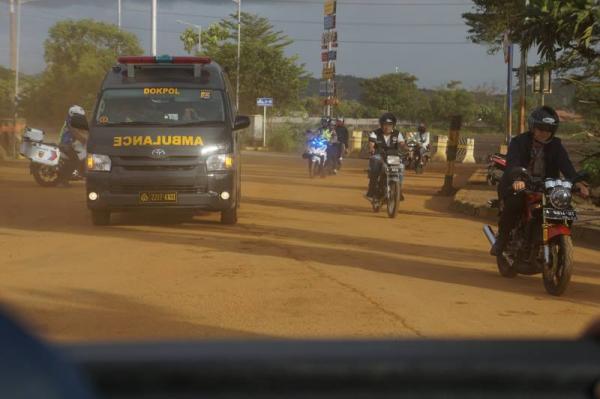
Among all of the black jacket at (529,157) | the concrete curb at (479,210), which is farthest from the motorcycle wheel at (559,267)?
the concrete curb at (479,210)

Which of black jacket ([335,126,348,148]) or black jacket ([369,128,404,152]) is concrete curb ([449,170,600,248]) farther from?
black jacket ([335,126,348,148])

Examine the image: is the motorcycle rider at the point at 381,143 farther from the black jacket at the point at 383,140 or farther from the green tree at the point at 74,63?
the green tree at the point at 74,63

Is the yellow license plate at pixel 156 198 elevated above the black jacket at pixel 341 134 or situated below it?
below

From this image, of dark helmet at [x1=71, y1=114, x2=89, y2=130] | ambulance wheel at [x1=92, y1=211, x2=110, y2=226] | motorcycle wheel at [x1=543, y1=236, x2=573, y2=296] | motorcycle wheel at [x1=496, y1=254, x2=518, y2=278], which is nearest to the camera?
motorcycle wheel at [x1=543, y1=236, x2=573, y2=296]

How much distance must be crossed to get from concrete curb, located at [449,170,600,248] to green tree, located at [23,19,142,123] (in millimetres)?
39642

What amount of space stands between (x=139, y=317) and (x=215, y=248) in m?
4.05

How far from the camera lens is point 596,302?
7836 mm

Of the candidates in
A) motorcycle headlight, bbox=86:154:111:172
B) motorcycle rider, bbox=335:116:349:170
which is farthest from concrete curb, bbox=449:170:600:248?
motorcycle rider, bbox=335:116:349:170

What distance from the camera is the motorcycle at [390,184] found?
15023 millimetres

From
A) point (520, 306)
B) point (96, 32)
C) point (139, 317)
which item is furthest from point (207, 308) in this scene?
point (96, 32)

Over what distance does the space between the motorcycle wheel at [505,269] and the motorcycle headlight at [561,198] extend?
104 centimetres

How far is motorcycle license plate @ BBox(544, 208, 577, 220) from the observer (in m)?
8.05

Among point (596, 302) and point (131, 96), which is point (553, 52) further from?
point (596, 302)

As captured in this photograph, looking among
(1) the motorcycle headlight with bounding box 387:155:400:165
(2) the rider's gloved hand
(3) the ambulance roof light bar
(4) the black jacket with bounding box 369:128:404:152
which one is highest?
(3) the ambulance roof light bar
